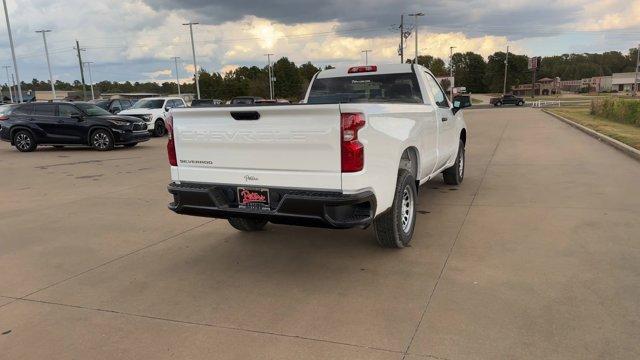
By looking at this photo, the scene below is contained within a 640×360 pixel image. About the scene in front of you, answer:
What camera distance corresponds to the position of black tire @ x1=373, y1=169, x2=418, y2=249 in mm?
4711

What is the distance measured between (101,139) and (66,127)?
1.24 metres

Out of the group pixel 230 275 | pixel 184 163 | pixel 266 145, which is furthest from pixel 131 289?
pixel 266 145

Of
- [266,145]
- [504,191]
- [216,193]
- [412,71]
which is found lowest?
[504,191]

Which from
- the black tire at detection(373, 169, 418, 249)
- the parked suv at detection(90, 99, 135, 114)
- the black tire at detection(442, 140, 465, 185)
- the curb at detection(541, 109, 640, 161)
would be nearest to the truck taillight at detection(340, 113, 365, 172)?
the black tire at detection(373, 169, 418, 249)

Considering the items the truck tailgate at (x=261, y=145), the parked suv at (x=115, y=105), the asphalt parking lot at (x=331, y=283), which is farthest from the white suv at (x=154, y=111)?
the truck tailgate at (x=261, y=145)

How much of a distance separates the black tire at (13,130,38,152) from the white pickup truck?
47.1 ft

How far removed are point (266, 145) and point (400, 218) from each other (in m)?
1.63

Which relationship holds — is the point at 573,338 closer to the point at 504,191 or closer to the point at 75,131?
the point at 504,191

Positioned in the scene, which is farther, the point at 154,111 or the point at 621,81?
the point at 621,81

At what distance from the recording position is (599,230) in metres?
5.46

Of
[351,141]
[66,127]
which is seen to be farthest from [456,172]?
[66,127]

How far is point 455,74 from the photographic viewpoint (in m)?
139

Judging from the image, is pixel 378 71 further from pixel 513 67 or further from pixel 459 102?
pixel 513 67

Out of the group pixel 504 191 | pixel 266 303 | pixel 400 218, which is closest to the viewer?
pixel 266 303
